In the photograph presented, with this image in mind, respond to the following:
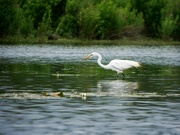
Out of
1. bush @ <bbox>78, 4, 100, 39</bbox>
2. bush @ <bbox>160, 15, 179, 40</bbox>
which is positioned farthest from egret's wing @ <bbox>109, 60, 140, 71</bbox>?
bush @ <bbox>160, 15, 179, 40</bbox>

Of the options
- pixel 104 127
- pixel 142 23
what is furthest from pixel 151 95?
pixel 142 23

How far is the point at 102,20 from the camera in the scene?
75.1 metres

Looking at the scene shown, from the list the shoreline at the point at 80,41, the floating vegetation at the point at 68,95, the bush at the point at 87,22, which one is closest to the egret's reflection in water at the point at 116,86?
the floating vegetation at the point at 68,95

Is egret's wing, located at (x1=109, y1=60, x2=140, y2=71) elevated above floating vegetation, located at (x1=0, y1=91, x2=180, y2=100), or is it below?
above

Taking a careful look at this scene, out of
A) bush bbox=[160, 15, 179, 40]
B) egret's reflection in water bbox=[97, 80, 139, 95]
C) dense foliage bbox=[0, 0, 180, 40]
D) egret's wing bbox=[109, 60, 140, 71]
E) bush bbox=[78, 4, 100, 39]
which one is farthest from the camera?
dense foliage bbox=[0, 0, 180, 40]

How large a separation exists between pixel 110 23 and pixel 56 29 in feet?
20.6

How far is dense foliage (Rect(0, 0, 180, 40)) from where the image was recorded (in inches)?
2863

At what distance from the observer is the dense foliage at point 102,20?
7273 centimetres

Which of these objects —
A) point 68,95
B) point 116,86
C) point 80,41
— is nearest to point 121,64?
point 116,86

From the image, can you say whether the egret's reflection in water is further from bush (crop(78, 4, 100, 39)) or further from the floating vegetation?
bush (crop(78, 4, 100, 39))

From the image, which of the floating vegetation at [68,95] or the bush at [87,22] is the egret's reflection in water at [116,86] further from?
the bush at [87,22]

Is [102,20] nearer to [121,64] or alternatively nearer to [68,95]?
[121,64]

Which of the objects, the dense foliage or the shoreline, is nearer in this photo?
the shoreline

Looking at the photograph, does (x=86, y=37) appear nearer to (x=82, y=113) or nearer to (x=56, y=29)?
(x=56, y=29)
